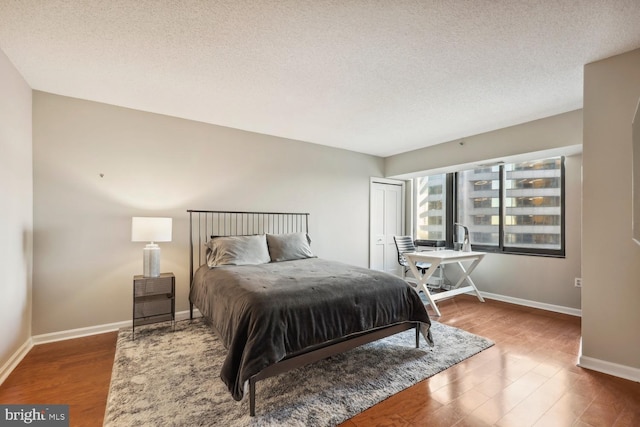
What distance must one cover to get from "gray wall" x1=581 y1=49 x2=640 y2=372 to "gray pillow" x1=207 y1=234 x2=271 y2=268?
10.2 ft

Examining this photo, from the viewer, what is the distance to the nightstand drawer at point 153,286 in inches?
117

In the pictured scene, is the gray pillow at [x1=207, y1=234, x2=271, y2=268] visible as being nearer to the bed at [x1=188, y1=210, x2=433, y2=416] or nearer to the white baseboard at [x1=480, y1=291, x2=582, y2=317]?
the bed at [x1=188, y1=210, x2=433, y2=416]

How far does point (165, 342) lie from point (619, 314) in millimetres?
3922

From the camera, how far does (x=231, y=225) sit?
13.0 ft

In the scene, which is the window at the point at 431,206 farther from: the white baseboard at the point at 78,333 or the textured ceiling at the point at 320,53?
the white baseboard at the point at 78,333

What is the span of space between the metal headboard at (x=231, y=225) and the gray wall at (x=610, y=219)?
3337 mm

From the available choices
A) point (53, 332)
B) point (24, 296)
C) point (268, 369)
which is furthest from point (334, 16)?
point (53, 332)

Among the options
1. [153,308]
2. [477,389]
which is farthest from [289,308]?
[153,308]

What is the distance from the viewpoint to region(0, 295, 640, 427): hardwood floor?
1.76 meters

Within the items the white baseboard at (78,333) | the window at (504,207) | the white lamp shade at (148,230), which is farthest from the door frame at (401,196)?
the white baseboard at (78,333)

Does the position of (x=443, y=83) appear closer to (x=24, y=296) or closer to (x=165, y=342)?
(x=165, y=342)

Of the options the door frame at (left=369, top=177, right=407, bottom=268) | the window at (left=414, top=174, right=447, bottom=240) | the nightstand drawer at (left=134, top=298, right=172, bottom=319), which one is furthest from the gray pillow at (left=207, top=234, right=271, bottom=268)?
the window at (left=414, top=174, right=447, bottom=240)
